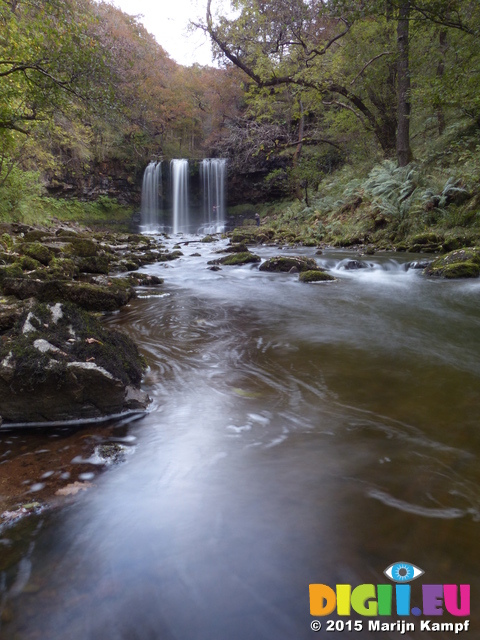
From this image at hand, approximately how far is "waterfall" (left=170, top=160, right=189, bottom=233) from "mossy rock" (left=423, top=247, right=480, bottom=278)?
29.6 metres

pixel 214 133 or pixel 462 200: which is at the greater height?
pixel 214 133

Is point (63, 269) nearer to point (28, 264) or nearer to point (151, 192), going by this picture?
point (28, 264)

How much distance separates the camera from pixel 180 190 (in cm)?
3600

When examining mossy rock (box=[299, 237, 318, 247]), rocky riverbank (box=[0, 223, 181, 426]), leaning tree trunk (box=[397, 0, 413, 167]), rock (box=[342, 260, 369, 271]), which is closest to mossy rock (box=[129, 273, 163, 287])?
rocky riverbank (box=[0, 223, 181, 426])

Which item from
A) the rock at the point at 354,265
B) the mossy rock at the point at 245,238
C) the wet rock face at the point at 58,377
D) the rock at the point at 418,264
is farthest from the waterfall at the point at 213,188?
the wet rock face at the point at 58,377

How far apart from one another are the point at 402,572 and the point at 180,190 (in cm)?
3815

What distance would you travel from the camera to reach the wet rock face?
258cm

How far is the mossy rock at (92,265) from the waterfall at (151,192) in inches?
1109

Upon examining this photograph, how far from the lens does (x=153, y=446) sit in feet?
8.25

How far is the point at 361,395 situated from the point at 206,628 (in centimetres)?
234

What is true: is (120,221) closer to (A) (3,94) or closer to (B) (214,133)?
(B) (214,133)

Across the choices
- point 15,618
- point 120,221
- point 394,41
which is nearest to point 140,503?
point 15,618

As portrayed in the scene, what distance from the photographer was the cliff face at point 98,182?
31.9 metres

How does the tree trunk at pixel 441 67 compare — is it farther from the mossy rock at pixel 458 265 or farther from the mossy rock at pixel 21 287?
the mossy rock at pixel 21 287
